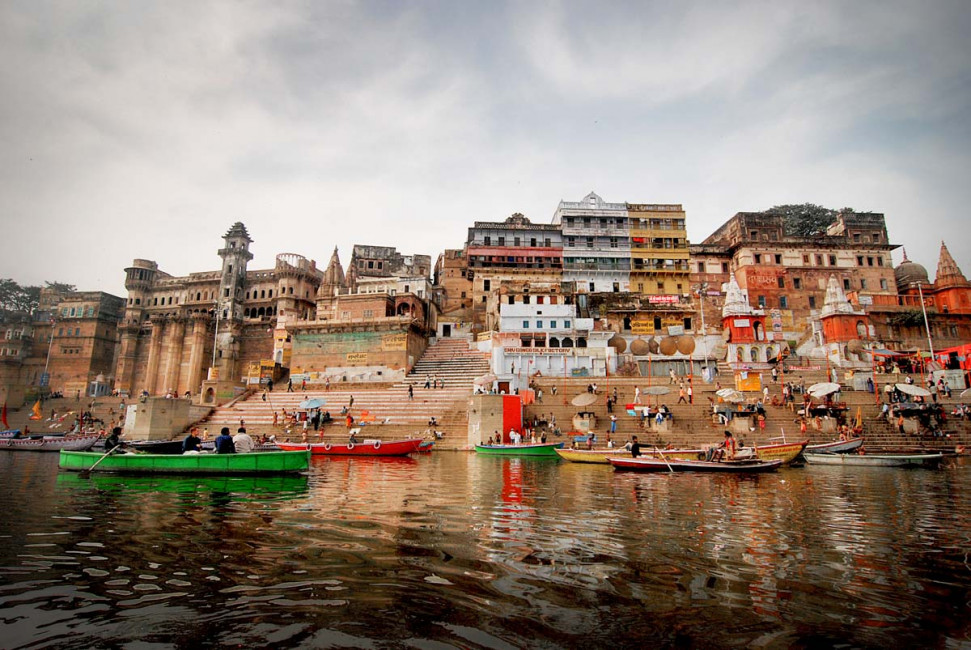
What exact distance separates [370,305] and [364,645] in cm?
4604

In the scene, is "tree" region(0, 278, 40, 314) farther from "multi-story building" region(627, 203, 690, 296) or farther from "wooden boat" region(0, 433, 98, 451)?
"multi-story building" region(627, 203, 690, 296)

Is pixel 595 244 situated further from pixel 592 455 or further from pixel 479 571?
pixel 479 571

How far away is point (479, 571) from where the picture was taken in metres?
5.34

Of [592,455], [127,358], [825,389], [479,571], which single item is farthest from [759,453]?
[127,358]

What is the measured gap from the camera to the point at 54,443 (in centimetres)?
2833

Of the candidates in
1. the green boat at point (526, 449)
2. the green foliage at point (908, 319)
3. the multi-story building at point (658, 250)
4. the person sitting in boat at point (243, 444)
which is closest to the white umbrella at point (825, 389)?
the green boat at point (526, 449)

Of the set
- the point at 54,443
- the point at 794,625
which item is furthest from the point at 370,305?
the point at 794,625

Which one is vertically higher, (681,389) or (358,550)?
(681,389)

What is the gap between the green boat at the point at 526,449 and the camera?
24766 millimetres

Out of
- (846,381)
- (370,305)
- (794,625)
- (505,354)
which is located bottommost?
(794,625)

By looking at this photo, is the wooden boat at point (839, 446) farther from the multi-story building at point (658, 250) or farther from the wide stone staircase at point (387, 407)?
the multi-story building at point (658, 250)

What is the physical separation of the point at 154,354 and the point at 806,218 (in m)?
74.0

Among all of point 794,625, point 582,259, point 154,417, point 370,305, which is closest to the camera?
point 794,625

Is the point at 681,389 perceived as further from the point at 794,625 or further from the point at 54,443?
the point at 54,443
